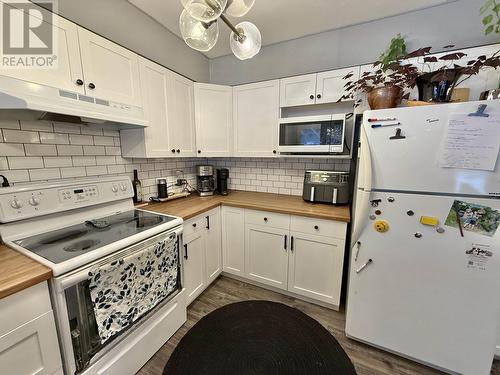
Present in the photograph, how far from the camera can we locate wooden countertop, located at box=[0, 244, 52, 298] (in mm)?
773

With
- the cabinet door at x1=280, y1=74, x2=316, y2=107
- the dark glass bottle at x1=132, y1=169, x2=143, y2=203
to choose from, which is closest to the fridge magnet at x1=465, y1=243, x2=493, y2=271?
the cabinet door at x1=280, y1=74, x2=316, y2=107

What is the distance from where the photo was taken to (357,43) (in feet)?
6.27

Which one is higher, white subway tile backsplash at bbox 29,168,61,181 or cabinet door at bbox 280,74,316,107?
cabinet door at bbox 280,74,316,107

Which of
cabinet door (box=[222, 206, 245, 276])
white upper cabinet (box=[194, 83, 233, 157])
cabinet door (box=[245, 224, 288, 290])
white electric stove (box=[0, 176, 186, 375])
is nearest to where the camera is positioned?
white electric stove (box=[0, 176, 186, 375])

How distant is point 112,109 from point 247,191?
170 cm

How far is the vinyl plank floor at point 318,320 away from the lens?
4.50 feet

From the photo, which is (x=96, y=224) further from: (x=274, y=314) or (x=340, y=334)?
(x=340, y=334)

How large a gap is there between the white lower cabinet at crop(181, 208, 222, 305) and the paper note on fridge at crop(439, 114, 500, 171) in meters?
1.79

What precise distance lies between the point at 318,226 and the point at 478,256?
3.02 ft

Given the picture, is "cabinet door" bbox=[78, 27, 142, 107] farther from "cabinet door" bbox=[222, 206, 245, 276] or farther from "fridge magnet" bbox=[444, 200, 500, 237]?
"fridge magnet" bbox=[444, 200, 500, 237]

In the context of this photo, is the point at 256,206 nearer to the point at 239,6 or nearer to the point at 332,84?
the point at 332,84

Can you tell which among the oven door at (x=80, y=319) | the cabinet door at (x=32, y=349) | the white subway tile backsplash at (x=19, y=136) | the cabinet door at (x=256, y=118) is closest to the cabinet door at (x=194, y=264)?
the oven door at (x=80, y=319)

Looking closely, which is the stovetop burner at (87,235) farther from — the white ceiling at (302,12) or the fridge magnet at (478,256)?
the fridge magnet at (478,256)

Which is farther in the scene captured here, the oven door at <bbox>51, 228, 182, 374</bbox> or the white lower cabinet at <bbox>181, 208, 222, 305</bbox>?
the white lower cabinet at <bbox>181, 208, 222, 305</bbox>
